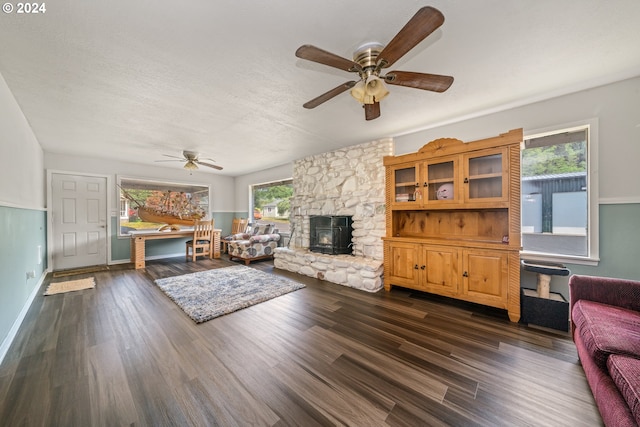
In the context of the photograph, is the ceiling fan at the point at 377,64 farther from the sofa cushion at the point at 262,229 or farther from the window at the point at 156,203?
the window at the point at 156,203

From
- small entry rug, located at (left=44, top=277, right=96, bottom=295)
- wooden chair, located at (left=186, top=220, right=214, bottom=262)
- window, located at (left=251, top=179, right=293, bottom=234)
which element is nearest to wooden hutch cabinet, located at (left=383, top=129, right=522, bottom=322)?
window, located at (left=251, top=179, right=293, bottom=234)

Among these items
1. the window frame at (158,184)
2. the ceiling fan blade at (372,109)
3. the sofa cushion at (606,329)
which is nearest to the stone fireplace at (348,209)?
the ceiling fan blade at (372,109)

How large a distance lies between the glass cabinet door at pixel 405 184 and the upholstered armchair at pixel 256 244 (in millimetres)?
3343

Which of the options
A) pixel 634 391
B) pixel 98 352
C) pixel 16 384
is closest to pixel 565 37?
pixel 634 391

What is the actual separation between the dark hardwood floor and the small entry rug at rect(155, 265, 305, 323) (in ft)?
0.66

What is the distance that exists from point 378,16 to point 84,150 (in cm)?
586

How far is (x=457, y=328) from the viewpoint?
2312 mm

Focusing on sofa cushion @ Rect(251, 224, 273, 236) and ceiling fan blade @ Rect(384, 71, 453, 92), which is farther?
sofa cushion @ Rect(251, 224, 273, 236)

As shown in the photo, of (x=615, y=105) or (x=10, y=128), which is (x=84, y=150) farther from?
(x=615, y=105)

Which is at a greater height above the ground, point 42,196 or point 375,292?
point 42,196

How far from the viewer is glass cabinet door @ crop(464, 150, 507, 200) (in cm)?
264

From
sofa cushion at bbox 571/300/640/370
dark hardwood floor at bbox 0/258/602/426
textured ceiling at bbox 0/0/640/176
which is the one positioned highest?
textured ceiling at bbox 0/0/640/176

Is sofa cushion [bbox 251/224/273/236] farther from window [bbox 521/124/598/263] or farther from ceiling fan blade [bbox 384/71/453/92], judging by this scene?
window [bbox 521/124/598/263]

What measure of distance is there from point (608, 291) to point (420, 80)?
7.29ft
